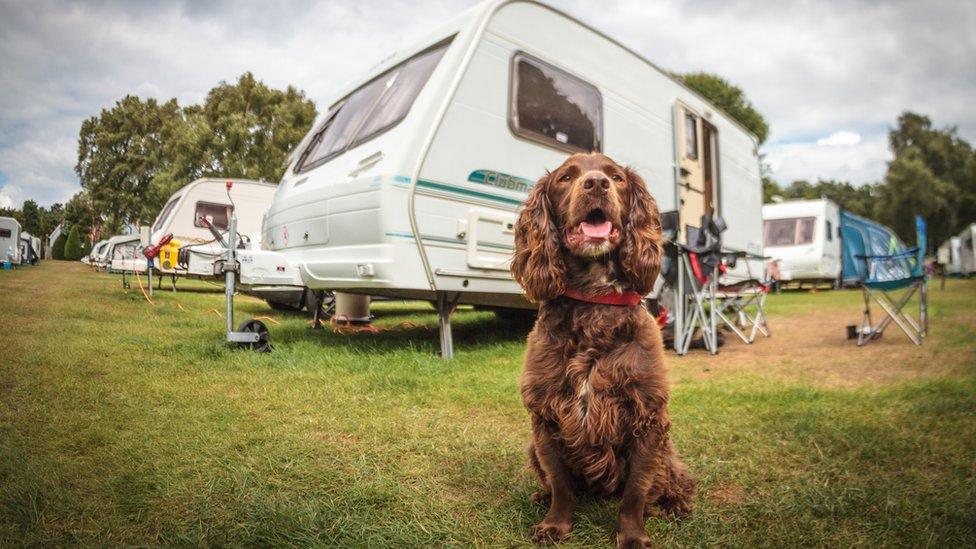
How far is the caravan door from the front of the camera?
6.50 meters

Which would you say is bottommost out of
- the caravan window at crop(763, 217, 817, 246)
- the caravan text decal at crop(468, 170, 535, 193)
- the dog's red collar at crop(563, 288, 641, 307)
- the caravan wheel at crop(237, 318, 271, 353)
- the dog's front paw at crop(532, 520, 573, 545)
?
the dog's front paw at crop(532, 520, 573, 545)

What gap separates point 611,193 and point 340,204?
9.37ft

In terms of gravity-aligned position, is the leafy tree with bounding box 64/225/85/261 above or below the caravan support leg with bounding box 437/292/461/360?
above

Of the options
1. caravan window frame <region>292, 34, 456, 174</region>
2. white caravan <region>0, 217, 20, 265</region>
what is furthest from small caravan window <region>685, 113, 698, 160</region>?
white caravan <region>0, 217, 20, 265</region>

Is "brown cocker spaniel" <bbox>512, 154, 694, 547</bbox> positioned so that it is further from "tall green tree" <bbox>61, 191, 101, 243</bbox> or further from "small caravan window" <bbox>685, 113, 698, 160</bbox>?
"small caravan window" <bbox>685, 113, 698, 160</bbox>

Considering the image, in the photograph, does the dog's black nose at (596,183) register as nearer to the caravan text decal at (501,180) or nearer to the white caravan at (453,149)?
the white caravan at (453,149)

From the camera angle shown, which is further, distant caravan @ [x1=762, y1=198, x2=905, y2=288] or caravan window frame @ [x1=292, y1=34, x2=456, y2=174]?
distant caravan @ [x1=762, y1=198, x2=905, y2=288]

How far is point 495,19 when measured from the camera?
4430 millimetres

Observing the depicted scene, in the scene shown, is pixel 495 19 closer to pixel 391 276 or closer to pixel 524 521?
pixel 391 276

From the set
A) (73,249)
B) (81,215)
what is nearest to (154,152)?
(81,215)

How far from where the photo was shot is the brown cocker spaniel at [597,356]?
1.70m

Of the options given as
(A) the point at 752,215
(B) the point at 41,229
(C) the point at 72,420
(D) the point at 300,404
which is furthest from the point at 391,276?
(A) the point at 752,215

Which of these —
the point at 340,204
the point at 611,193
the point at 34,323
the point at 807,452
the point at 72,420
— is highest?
the point at 340,204

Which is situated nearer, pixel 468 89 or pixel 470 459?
pixel 470 459
